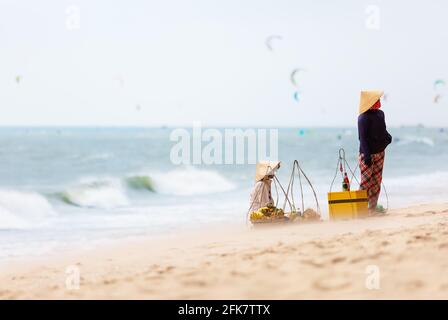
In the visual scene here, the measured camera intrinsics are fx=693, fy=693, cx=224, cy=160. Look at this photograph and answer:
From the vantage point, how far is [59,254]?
22.0 ft

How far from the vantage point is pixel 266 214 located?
6.79 metres

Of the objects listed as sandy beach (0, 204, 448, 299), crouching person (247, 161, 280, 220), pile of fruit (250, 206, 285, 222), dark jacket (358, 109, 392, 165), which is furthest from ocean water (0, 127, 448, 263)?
dark jacket (358, 109, 392, 165)

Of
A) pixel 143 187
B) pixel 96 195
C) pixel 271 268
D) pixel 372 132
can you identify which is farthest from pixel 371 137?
pixel 143 187

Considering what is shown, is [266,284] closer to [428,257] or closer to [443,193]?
[428,257]

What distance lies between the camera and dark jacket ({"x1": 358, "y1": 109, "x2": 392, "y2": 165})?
6.82 meters

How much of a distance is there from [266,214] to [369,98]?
1.52 m

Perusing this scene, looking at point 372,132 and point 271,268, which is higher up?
point 372,132

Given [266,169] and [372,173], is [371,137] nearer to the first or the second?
[372,173]

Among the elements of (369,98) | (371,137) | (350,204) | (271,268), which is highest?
(369,98)

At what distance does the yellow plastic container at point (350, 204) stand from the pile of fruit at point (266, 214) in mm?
538

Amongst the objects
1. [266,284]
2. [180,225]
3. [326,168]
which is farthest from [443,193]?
[326,168]

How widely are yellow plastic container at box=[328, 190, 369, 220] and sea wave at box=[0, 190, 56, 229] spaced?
466cm

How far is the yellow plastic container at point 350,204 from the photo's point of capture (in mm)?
6758

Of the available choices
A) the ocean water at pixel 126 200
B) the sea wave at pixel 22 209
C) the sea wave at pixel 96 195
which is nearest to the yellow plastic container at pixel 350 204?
the ocean water at pixel 126 200
